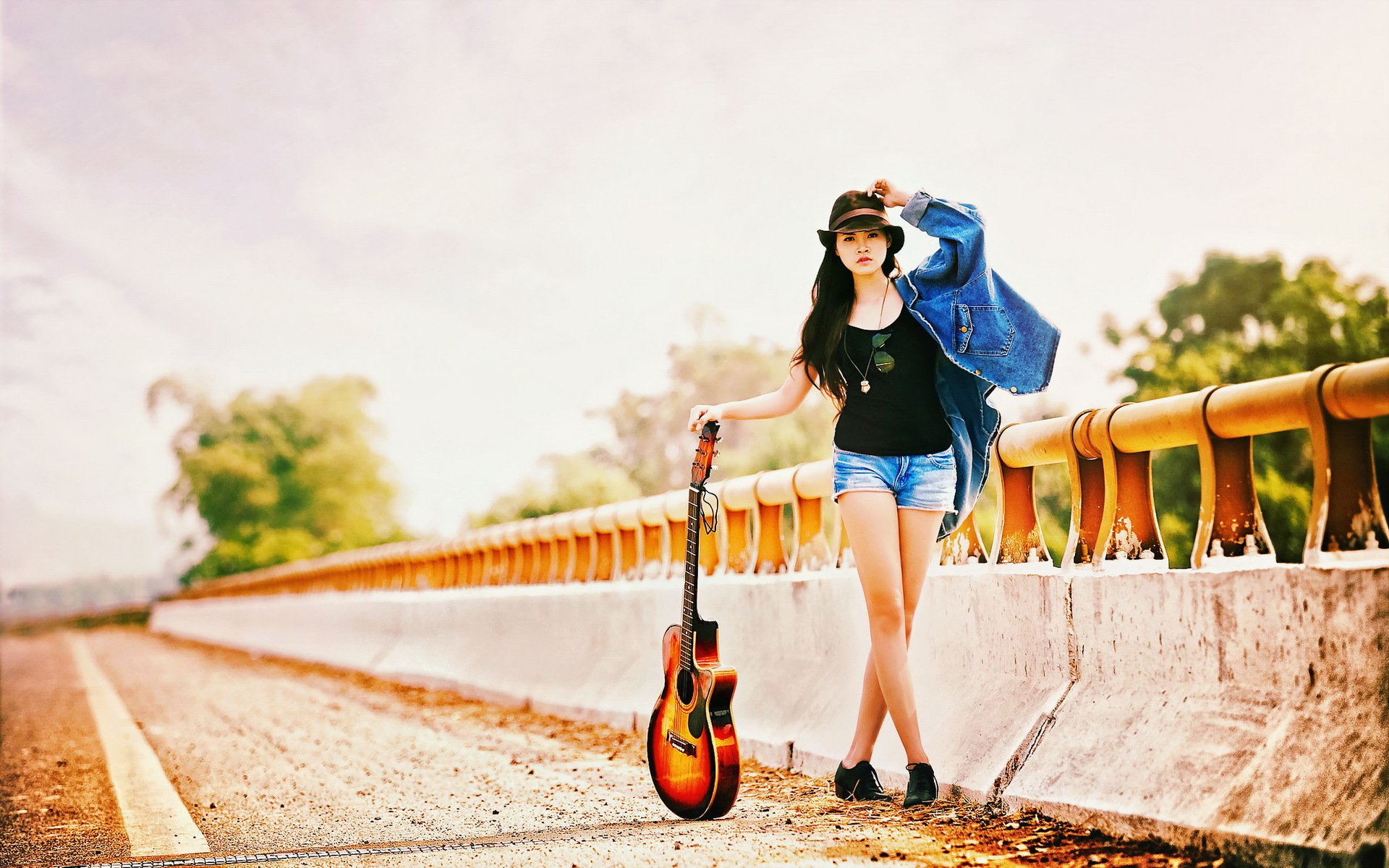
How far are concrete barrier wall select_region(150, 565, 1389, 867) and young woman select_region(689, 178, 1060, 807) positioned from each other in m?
0.40

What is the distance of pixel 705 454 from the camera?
18.0 feet

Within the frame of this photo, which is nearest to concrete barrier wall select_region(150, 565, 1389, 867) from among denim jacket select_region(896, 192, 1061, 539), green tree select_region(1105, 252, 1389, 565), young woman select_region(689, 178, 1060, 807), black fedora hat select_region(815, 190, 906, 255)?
young woman select_region(689, 178, 1060, 807)

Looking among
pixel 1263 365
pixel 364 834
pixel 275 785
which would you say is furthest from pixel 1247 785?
pixel 1263 365

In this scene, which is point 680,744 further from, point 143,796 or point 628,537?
point 628,537

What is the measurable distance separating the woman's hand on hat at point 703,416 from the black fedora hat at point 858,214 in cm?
87

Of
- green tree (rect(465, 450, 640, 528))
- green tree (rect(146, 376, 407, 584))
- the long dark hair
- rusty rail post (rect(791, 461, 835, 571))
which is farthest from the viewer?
green tree (rect(146, 376, 407, 584))

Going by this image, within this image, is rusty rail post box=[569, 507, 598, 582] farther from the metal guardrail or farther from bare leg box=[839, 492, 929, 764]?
bare leg box=[839, 492, 929, 764]

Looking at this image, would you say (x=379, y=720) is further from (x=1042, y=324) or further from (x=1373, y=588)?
(x=1373, y=588)

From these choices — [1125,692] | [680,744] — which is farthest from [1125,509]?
[680,744]

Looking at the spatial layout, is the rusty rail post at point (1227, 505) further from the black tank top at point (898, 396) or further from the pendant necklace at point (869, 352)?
the pendant necklace at point (869, 352)

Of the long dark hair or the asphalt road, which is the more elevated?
the long dark hair

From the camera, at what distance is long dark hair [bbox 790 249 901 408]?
5.23m

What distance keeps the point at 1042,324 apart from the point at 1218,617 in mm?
1400

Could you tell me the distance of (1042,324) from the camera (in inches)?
198
